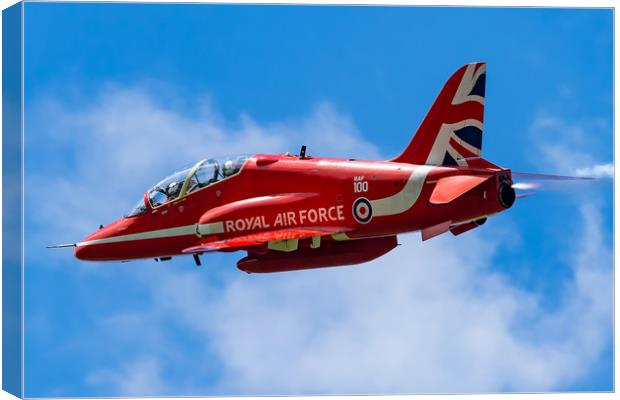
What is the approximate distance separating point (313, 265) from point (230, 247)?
1838 millimetres

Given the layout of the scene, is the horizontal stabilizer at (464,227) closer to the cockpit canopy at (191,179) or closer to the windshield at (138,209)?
the cockpit canopy at (191,179)

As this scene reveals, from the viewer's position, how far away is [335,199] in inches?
1373

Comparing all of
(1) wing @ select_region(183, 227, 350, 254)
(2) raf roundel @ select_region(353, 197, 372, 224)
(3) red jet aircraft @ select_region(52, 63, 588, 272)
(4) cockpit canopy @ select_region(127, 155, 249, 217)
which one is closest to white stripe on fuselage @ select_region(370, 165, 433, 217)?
(3) red jet aircraft @ select_region(52, 63, 588, 272)

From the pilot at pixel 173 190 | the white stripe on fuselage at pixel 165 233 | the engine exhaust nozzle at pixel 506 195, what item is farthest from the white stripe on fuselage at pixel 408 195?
the pilot at pixel 173 190

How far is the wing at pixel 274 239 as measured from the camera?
1369 inches

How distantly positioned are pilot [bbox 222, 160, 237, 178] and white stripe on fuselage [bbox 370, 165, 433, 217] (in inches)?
164

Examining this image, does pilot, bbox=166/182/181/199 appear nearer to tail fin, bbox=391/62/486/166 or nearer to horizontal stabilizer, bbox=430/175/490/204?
tail fin, bbox=391/62/486/166

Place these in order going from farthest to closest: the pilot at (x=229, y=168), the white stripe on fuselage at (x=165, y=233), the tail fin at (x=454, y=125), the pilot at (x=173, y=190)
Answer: the pilot at (x=173, y=190) < the pilot at (x=229, y=168) < the white stripe on fuselage at (x=165, y=233) < the tail fin at (x=454, y=125)

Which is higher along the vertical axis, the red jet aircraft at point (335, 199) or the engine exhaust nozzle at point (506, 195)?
the red jet aircraft at point (335, 199)

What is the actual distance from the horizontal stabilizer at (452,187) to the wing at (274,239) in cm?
234

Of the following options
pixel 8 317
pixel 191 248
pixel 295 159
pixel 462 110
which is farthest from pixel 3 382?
pixel 462 110

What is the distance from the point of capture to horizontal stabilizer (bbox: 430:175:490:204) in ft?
108

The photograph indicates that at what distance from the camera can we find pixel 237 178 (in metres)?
36.8

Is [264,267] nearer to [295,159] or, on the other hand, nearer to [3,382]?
[295,159]
